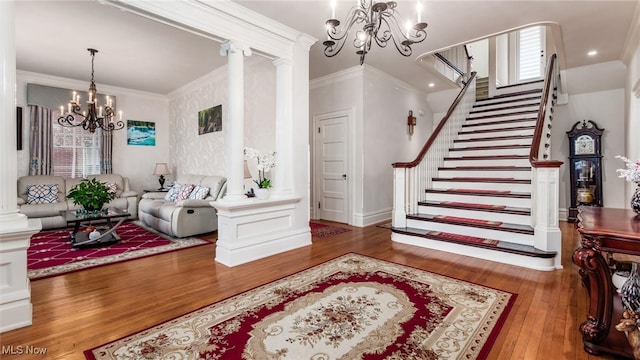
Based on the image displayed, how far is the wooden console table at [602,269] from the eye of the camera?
1611 millimetres

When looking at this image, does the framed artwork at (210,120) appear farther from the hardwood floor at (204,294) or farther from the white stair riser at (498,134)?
the white stair riser at (498,134)

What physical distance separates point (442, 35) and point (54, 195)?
707cm

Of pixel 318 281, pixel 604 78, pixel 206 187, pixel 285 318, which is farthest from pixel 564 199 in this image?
pixel 206 187

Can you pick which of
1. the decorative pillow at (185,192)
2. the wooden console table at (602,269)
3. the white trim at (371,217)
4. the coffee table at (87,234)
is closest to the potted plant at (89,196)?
the coffee table at (87,234)

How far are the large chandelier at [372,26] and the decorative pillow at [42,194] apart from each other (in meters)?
5.62

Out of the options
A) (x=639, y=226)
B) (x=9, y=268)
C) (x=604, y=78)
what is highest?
(x=604, y=78)

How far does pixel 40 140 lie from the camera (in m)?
5.79

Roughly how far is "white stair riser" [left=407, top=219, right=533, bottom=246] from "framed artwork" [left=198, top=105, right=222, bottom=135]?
12.8 feet

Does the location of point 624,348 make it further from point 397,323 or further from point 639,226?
point 397,323

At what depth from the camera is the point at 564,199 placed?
580 centimetres

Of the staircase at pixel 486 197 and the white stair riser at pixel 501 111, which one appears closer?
the staircase at pixel 486 197

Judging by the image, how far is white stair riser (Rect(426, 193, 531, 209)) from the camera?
3994 millimetres

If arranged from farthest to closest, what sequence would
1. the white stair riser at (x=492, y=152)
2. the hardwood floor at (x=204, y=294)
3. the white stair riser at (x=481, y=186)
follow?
the white stair riser at (x=492, y=152)
the white stair riser at (x=481, y=186)
the hardwood floor at (x=204, y=294)

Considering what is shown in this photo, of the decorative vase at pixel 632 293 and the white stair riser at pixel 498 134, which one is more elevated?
the white stair riser at pixel 498 134
